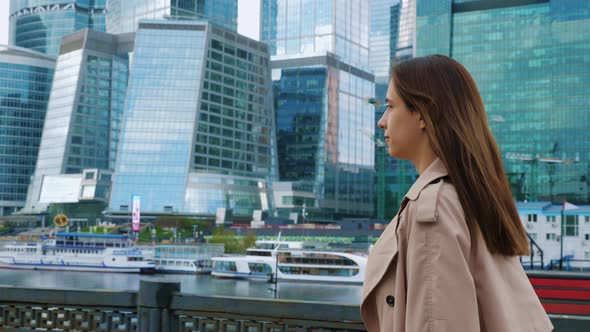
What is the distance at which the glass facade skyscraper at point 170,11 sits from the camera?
510 feet

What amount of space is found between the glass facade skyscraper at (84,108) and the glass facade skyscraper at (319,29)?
4182cm

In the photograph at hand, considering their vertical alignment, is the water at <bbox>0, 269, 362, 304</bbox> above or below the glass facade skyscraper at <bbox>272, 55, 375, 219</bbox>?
below

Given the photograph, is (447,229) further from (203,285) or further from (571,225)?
(571,225)

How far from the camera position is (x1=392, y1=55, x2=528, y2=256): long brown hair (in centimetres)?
234

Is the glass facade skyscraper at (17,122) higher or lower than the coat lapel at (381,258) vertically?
higher

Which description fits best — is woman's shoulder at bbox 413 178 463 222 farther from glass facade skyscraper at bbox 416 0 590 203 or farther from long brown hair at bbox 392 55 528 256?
glass facade skyscraper at bbox 416 0 590 203

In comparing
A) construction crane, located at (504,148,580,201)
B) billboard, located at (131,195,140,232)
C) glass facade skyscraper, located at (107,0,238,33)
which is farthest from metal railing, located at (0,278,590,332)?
glass facade skyscraper, located at (107,0,238,33)

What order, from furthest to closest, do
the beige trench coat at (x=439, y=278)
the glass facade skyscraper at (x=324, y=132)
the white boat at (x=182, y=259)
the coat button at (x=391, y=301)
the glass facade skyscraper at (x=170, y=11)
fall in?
the glass facade skyscraper at (x=170, y=11) < the glass facade skyscraper at (x=324, y=132) < the white boat at (x=182, y=259) < the coat button at (x=391, y=301) < the beige trench coat at (x=439, y=278)

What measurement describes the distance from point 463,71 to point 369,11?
18817 centimetres

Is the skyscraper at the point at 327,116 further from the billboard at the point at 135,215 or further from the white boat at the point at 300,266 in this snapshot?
the white boat at the point at 300,266

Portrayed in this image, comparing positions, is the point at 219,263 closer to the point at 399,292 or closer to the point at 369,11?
the point at 399,292

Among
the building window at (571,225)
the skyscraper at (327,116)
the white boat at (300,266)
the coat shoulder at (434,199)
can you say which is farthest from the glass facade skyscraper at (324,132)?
the coat shoulder at (434,199)

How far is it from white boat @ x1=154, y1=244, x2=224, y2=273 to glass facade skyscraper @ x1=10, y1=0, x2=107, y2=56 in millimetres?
110574

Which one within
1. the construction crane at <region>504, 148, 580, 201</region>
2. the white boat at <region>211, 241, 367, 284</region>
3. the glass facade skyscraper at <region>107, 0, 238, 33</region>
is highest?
the glass facade skyscraper at <region>107, 0, 238, 33</region>
